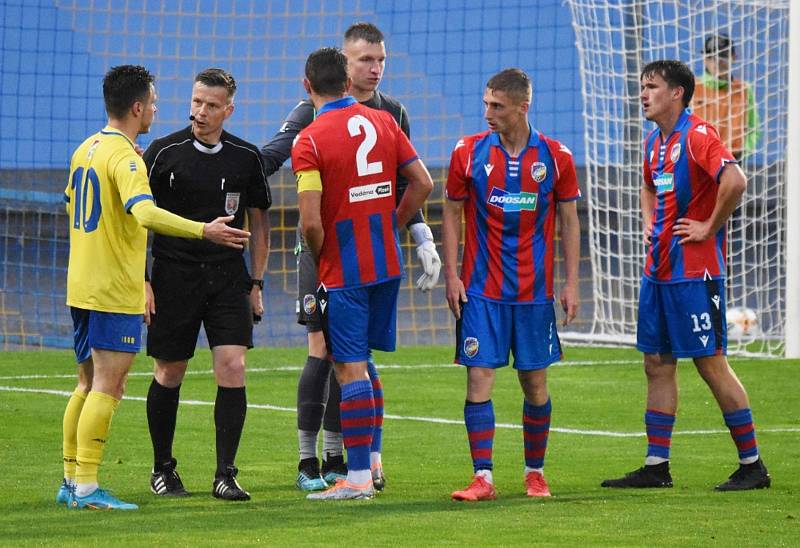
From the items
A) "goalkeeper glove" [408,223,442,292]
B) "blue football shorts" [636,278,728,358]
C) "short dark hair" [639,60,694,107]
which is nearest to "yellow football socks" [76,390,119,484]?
"goalkeeper glove" [408,223,442,292]

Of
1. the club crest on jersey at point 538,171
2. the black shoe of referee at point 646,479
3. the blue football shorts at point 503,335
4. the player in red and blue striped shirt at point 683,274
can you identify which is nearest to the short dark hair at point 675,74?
the player in red and blue striped shirt at point 683,274

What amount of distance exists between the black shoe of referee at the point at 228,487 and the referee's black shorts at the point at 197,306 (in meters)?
0.54

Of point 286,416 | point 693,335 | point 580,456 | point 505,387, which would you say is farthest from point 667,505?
point 505,387

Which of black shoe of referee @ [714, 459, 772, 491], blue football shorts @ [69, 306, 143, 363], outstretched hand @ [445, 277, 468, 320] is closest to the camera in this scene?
blue football shorts @ [69, 306, 143, 363]

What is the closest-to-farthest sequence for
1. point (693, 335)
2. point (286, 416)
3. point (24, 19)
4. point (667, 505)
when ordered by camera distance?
point (667, 505), point (693, 335), point (286, 416), point (24, 19)

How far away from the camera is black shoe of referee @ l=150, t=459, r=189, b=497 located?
20.7 feet

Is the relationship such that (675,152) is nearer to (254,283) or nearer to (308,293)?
(308,293)

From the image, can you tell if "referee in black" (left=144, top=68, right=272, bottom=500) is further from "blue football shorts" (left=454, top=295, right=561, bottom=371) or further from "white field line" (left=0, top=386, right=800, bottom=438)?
"white field line" (left=0, top=386, right=800, bottom=438)

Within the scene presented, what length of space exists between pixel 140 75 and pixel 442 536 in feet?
7.43

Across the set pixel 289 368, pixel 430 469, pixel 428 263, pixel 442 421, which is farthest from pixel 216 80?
pixel 289 368

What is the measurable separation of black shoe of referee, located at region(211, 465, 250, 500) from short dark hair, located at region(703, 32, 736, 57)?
8097 mm

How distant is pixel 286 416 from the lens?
9258mm

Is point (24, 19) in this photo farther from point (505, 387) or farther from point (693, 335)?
point (693, 335)

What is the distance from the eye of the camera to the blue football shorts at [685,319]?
6.69 metres
